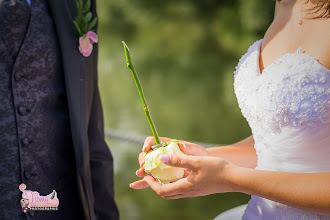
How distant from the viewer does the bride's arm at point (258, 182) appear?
Result: 914mm

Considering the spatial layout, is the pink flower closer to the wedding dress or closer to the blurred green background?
the wedding dress

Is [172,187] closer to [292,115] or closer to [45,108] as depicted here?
[292,115]

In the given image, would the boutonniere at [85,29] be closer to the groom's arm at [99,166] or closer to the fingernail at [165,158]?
the groom's arm at [99,166]

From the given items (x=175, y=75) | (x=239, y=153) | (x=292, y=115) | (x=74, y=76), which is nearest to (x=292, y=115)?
(x=292, y=115)

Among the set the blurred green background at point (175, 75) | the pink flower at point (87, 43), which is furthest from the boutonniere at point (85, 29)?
the blurred green background at point (175, 75)

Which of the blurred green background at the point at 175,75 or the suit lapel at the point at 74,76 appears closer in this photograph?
the suit lapel at the point at 74,76

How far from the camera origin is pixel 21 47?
50.7 inches

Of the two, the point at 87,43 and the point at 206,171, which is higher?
the point at 87,43

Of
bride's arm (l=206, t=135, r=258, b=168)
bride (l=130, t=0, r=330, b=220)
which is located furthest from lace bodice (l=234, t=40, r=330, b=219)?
bride's arm (l=206, t=135, r=258, b=168)

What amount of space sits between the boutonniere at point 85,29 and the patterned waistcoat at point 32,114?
8 cm

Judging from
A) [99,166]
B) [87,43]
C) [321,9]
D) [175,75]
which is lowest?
[175,75]

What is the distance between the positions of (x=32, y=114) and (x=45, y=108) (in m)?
0.05

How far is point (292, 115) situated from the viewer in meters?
1.00

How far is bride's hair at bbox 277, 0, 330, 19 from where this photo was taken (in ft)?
3.27
